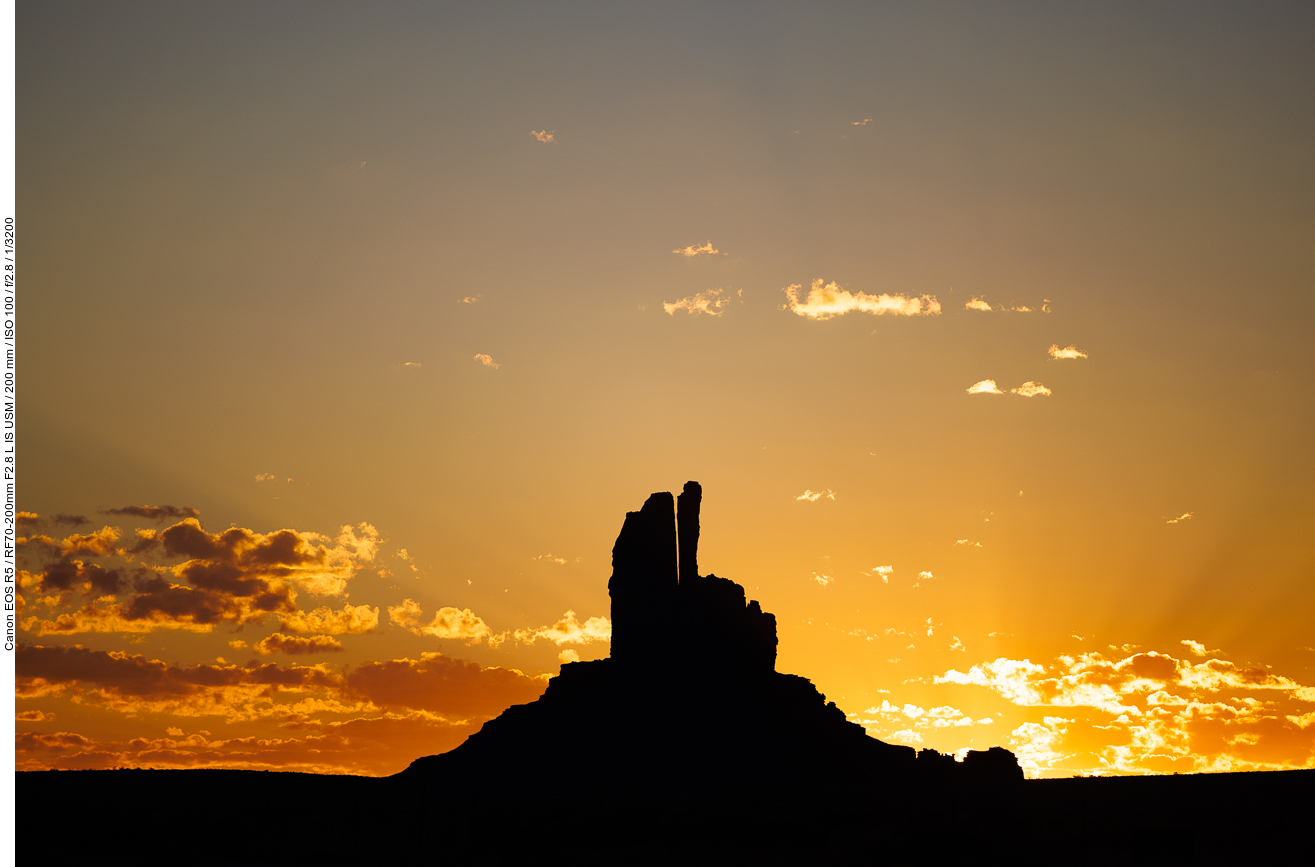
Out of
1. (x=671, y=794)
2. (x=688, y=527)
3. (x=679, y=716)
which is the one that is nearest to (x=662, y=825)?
(x=671, y=794)

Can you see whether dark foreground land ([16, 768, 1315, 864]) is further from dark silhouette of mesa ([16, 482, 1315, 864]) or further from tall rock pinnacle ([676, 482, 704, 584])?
tall rock pinnacle ([676, 482, 704, 584])

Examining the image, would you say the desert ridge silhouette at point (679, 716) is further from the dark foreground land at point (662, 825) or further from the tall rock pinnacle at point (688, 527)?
the dark foreground land at point (662, 825)

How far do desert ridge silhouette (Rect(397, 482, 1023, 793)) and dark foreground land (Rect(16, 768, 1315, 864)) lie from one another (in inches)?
332

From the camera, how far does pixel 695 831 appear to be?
61.8m

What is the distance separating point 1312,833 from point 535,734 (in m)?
61.5

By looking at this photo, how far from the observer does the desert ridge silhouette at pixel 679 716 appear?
307 feet

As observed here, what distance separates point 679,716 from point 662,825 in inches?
1386

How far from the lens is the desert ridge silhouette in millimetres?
93438

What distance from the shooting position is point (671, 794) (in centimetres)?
8356

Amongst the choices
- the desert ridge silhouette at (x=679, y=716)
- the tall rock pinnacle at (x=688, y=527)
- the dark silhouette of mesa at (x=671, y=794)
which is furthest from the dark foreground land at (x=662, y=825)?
the tall rock pinnacle at (x=688, y=527)

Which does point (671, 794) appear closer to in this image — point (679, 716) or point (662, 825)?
point (679, 716)

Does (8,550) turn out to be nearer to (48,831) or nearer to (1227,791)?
(48,831)

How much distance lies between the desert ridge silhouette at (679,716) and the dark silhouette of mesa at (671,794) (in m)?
0.19

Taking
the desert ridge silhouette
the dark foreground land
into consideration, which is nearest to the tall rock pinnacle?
the desert ridge silhouette
